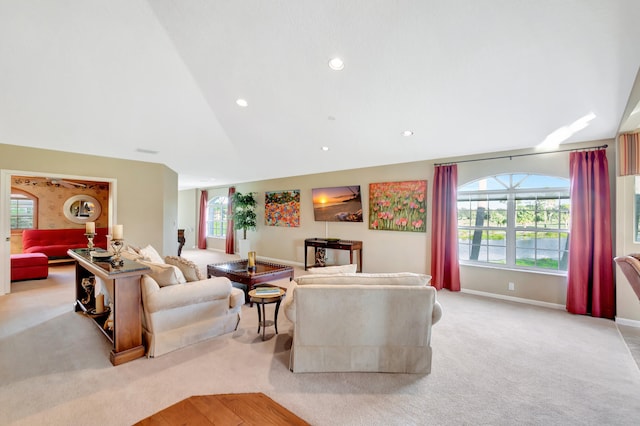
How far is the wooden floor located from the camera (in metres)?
1.72

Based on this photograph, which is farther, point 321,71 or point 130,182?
point 130,182

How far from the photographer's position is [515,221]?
454cm

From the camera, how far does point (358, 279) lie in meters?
2.40

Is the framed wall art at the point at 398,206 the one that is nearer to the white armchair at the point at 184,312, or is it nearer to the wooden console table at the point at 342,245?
the wooden console table at the point at 342,245

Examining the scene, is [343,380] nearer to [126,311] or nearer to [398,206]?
[126,311]

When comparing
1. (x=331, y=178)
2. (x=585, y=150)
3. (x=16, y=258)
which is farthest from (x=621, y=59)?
(x=16, y=258)

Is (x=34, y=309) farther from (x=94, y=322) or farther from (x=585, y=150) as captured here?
(x=585, y=150)

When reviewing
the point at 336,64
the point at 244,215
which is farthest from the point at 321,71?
the point at 244,215

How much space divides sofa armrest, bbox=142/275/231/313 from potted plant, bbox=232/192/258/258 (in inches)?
213

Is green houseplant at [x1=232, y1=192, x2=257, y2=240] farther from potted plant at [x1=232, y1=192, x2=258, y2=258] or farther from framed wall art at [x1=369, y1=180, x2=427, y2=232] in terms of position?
framed wall art at [x1=369, y1=180, x2=427, y2=232]

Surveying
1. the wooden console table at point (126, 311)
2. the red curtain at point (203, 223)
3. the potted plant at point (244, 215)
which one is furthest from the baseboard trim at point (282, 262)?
the wooden console table at point (126, 311)

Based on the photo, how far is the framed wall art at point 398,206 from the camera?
531 centimetres

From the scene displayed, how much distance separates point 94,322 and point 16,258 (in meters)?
3.62

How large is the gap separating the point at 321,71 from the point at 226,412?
3.38 metres
